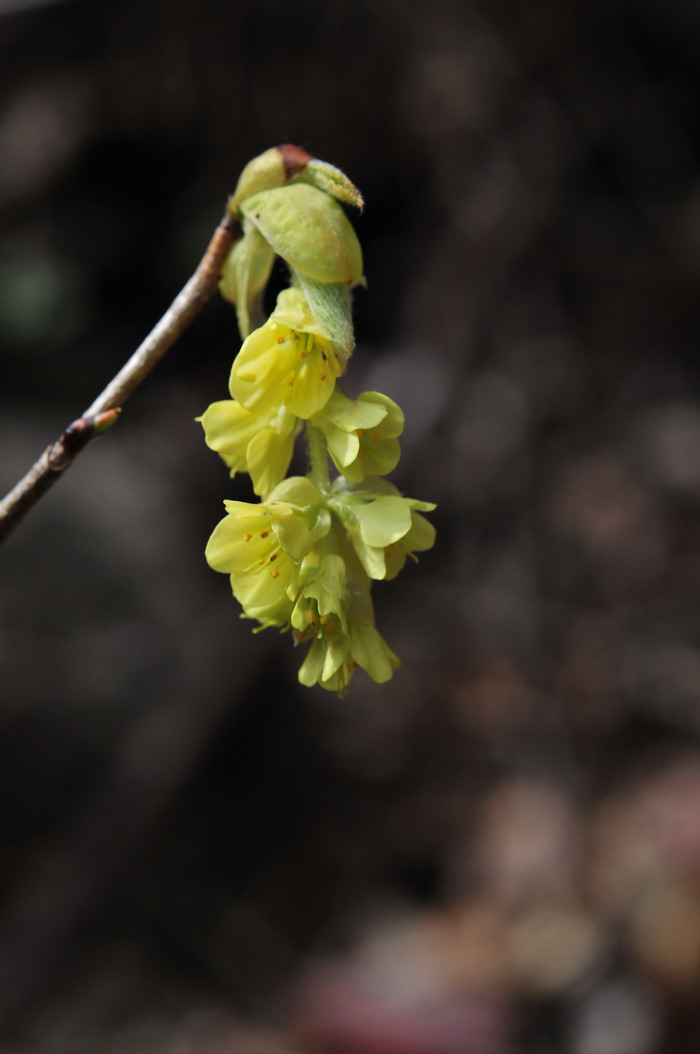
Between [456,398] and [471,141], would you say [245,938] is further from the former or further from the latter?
[471,141]

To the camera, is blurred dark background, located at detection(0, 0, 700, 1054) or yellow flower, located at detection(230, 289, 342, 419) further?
blurred dark background, located at detection(0, 0, 700, 1054)

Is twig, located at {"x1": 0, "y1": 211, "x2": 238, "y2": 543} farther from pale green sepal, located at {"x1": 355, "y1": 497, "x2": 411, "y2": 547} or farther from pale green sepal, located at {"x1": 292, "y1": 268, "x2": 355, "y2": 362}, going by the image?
pale green sepal, located at {"x1": 355, "y1": 497, "x2": 411, "y2": 547}

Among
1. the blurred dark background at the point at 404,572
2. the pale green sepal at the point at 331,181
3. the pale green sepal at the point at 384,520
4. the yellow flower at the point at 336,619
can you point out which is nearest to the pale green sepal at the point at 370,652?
the yellow flower at the point at 336,619

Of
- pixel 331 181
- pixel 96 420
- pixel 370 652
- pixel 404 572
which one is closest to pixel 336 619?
pixel 370 652

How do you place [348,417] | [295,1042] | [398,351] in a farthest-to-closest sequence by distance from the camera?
[398,351] < [295,1042] < [348,417]

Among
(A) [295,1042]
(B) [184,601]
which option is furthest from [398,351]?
(A) [295,1042]

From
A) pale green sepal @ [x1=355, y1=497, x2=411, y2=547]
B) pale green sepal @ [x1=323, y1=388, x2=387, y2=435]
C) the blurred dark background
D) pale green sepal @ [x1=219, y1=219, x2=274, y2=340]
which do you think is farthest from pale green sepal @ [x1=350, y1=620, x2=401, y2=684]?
the blurred dark background

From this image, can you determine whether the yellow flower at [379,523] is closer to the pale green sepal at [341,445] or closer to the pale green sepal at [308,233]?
the pale green sepal at [341,445]
